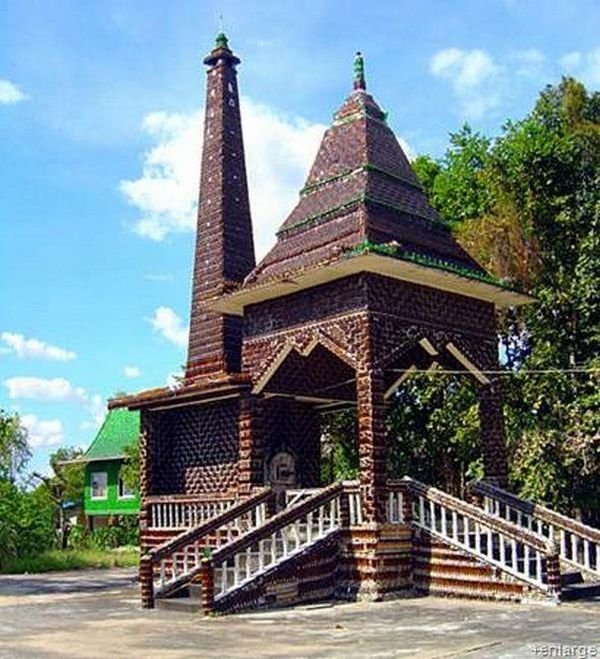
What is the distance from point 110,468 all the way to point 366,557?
1087 inches

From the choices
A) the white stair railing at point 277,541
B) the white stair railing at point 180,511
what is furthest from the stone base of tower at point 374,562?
the white stair railing at point 180,511

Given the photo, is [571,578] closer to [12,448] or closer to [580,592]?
[580,592]

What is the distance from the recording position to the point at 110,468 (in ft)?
127

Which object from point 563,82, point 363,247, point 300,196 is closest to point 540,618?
point 363,247

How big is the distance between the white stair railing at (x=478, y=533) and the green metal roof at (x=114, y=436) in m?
25.3

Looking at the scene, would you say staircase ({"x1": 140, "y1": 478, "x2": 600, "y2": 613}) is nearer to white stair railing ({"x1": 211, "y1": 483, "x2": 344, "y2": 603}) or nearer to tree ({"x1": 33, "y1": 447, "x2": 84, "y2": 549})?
white stair railing ({"x1": 211, "y1": 483, "x2": 344, "y2": 603})

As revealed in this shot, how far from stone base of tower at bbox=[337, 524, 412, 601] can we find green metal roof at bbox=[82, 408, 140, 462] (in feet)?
83.2

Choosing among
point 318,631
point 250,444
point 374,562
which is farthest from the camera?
point 250,444

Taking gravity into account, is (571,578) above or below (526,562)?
below

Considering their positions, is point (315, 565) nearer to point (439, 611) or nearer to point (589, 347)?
point (439, 611)

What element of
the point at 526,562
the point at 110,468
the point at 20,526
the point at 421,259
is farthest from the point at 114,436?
the point at 526,562

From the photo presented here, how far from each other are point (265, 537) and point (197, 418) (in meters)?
5.42

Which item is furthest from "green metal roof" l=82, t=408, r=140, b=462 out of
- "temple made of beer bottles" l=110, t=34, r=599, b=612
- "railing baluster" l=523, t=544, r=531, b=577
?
"railing baluster" l=523, t=544, r=531, b=577

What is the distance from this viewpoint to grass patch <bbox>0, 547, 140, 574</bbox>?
22906mm
